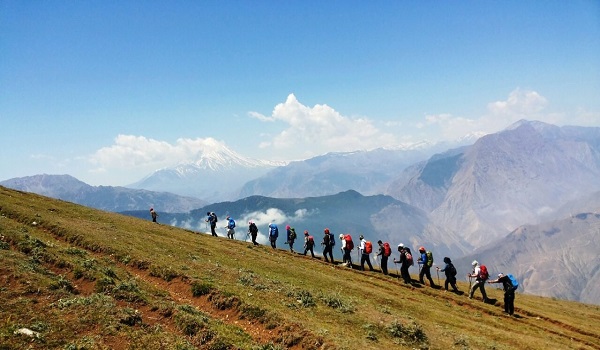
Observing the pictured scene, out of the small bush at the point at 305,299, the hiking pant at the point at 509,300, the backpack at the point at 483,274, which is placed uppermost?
the backpack at the point at 483,274

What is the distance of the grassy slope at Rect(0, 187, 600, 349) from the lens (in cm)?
1633

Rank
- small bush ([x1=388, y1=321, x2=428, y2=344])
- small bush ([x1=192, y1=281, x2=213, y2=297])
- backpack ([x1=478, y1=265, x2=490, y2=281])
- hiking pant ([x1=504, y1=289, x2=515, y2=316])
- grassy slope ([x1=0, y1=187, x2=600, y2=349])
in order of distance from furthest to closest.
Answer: backpack ([x1=478, y1=265, x2=490, y2=281]) < hiking pant ([x1=504, y1=289, x2=515, y2=316]) < small bush ([x1=192, y1=281, x2=213, y2=297]) < small bush ([x1=388, y1=321, x2=428, y2=344]) < grassy slope ([x1=0, y1=187, x2=600, y2=349])

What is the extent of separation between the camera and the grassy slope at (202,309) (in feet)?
53.6

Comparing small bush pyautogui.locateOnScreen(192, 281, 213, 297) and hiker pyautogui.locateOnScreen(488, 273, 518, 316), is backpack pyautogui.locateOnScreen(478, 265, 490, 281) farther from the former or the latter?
small bush pyautogui.locateOnScreen(192, 281, 213, 297)

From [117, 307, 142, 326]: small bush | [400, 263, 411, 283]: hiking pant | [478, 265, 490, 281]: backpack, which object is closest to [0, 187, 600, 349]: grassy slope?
[117, 307, 142, 326]: small bush

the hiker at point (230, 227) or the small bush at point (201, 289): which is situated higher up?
the hiker at point (230, 227)

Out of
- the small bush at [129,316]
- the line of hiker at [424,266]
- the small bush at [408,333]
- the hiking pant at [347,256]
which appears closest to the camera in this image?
the small bush at [129,316]

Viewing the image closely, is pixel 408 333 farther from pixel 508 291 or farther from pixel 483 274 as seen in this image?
pixel 483 274

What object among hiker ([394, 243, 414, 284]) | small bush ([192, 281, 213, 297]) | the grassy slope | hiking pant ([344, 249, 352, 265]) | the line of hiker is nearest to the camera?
the grassy slope

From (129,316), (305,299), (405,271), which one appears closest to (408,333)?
(305,299)

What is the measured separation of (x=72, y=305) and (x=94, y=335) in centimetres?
314

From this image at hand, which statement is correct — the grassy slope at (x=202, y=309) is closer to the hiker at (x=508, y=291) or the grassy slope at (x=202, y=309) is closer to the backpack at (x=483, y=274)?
the hiker at (x=508, y=291)

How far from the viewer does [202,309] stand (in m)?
20.9

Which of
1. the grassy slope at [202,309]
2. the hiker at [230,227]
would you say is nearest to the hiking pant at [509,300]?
the grassy slope at [202,309]
